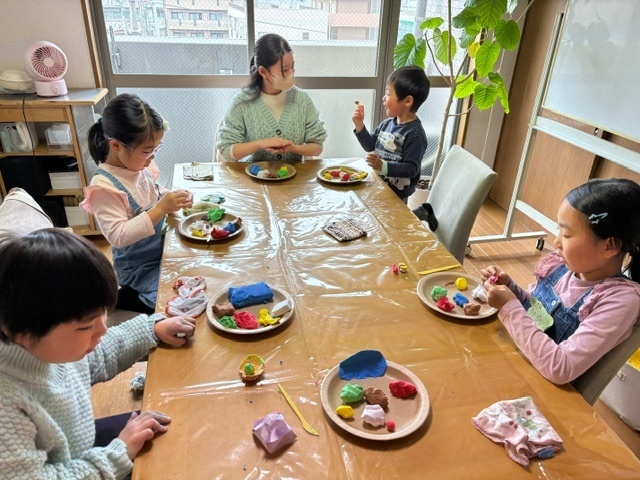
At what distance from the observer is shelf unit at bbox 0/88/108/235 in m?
2.60

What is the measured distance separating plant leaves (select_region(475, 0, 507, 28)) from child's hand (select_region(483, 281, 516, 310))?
1.97 metres

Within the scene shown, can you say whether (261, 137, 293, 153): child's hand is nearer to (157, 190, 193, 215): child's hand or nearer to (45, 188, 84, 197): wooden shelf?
(157, 190, 193, 215): child's hand

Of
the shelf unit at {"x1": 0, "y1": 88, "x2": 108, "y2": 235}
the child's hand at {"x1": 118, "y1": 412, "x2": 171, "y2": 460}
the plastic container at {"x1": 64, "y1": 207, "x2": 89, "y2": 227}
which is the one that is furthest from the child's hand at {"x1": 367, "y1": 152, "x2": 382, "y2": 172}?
the plastic container at {"x1": 64, "y1": 207, "x2": 89, "y2": 227}

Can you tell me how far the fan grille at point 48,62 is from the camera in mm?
2629

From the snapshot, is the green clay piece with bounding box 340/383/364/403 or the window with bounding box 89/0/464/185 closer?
the green clay piece with bounding box 340/383/364/403

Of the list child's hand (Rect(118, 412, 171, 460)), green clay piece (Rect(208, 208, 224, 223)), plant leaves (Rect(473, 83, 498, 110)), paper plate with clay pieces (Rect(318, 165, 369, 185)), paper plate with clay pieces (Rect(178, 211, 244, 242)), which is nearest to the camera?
child's hand (Rect(118, 412, 171, 460))

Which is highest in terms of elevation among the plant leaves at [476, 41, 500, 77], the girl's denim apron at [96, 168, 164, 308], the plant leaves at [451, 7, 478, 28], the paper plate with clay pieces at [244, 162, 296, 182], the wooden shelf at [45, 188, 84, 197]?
the plant leaves at [451, 7, 478, 28]

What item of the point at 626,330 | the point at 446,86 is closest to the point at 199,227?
the point at 626,330

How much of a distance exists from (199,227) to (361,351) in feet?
→ 2.64

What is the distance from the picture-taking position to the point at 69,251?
76 cm

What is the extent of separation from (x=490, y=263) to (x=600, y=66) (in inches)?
49.3

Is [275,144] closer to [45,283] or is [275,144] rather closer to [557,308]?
[557,308]

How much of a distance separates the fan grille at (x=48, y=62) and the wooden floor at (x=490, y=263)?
1019mm

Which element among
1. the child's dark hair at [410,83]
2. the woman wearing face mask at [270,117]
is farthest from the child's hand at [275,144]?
the child's dark hair at [410,83]
